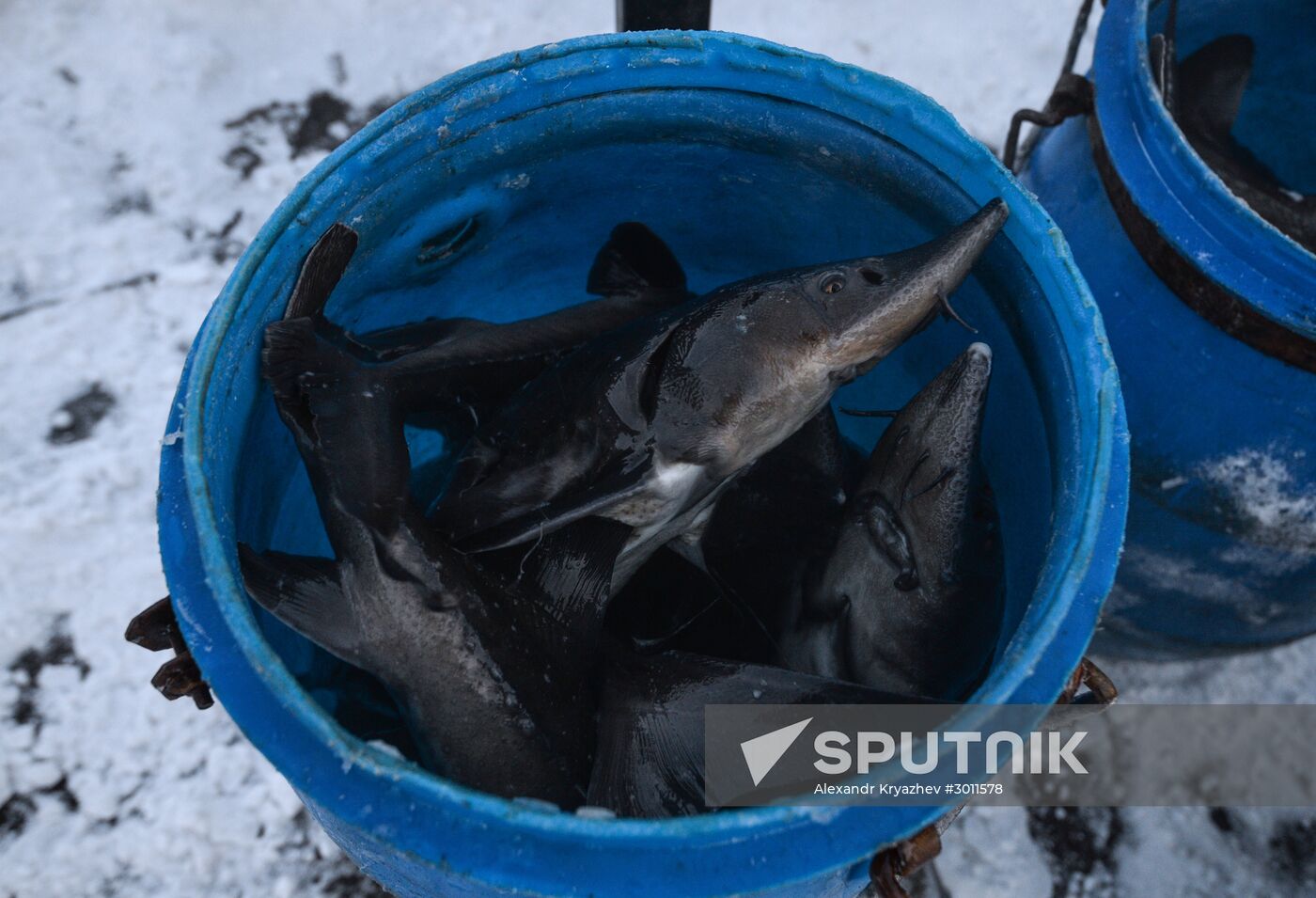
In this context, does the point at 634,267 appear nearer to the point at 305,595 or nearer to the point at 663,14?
the point at 663,14

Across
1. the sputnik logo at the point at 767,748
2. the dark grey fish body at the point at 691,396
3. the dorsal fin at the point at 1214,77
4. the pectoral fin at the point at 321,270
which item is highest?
the dorsal fin at the point at 1214,77

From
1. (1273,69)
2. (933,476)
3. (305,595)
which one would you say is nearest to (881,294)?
(933,476)

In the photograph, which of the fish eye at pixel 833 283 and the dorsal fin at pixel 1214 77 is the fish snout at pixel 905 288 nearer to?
the fish eye at pixel 833 283

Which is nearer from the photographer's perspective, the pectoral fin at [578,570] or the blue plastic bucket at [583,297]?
the blue plastic bucket at [583,297]

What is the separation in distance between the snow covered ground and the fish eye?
1206mm

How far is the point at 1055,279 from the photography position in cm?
141

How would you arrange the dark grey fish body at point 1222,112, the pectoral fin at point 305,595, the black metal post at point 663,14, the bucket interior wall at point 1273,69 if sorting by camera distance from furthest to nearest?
the bucket interior wall at point 1273,69
the dark grey fish body at point 1222,112
the black metal post at point 663,14
the pectoral fin at point 305,595

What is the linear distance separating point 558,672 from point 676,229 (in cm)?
94

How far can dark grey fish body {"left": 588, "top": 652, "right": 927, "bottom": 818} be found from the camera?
1396mm

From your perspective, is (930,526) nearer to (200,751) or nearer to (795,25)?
(200,751)

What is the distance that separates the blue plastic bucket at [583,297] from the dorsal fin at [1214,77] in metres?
0.99

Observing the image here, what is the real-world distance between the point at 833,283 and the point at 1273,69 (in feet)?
5.77

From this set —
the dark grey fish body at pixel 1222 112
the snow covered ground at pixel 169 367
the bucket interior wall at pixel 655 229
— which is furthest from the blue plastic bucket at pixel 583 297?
Answer: the dark grey fish body at pixel 1222 112

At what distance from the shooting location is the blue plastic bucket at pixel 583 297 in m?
1.07
